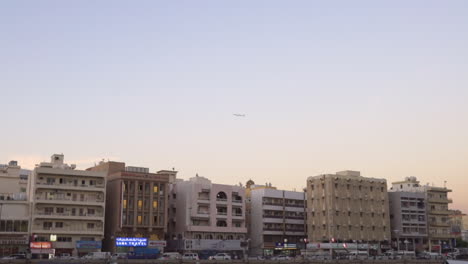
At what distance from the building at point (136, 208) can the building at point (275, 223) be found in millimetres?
34720

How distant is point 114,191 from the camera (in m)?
144

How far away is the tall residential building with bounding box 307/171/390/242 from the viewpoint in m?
171

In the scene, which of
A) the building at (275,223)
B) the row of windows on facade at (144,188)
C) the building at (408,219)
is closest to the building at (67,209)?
the row of windows on facade at (144,188)

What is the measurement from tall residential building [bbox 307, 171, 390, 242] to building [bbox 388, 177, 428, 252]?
7.31 m

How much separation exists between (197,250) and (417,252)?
78.1 meters

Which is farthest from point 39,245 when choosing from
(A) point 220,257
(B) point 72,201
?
(A) point 220,257

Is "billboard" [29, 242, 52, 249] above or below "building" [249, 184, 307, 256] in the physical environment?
below

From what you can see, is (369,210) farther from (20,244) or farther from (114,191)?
(20,244)

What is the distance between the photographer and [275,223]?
17225cm

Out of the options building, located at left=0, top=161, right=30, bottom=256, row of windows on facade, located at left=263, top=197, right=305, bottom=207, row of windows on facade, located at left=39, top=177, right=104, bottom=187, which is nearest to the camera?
building, located at left=0, top=161, right=30, bottom=256

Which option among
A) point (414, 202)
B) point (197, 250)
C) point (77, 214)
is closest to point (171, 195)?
point (197, 250)

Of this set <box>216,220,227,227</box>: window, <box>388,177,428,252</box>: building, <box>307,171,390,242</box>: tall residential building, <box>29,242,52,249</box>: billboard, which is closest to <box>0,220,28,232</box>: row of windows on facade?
<box>29,242,52,249</box>: billboard

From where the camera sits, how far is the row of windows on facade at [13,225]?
126m

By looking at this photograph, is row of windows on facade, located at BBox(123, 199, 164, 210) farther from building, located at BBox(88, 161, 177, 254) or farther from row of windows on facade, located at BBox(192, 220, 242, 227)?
row of windows on facade, located at BBox(192, 220, 242, 227)
